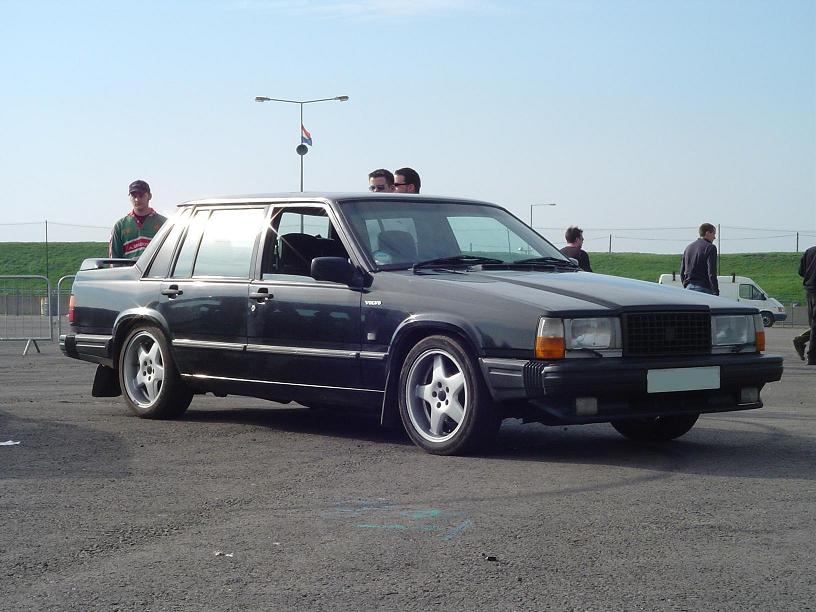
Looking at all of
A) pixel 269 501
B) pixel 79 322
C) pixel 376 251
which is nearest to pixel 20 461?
pixel 269 501

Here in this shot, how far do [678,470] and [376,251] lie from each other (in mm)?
2526

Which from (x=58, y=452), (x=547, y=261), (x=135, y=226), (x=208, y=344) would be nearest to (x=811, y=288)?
(x=135, y=226)

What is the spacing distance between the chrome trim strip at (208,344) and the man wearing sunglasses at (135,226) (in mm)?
3343

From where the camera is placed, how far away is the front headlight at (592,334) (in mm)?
7188

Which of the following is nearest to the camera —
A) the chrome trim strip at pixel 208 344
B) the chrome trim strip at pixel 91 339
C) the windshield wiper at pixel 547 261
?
the windshield wiper at pixel 547 261

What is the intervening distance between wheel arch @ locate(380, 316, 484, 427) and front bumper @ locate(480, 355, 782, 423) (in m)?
0.37

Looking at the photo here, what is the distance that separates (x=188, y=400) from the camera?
32.1 ft

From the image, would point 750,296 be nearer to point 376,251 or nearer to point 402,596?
point 376,251

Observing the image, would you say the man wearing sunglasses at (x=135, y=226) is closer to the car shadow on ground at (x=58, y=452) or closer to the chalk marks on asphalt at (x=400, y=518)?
the car shadow on ground at (x=58, y=452)

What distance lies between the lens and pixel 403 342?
790 centimetres

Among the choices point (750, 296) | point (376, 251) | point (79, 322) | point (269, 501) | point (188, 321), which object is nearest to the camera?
point (269, 501)

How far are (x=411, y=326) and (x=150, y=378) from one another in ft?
9.50

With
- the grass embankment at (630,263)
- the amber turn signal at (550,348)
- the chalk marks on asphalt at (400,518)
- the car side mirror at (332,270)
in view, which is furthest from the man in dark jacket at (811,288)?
the grass embankment at (630,263)

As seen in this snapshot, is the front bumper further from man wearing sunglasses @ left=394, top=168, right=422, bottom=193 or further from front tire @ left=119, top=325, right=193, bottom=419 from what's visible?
man wearing sunglasses @ left=394, top=168, right=422, bottom=193
